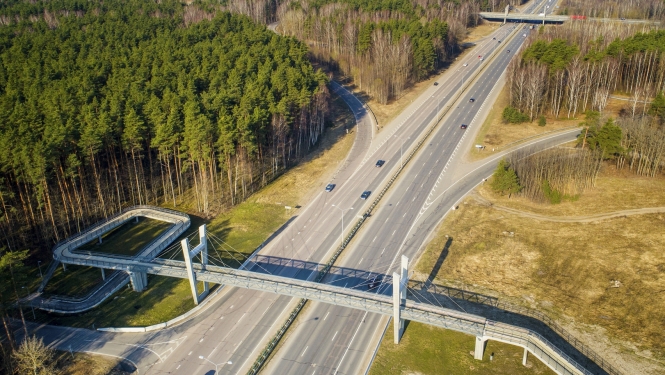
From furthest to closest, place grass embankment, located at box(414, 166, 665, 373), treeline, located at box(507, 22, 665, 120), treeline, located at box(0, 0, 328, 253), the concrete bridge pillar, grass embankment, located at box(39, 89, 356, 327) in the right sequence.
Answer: treeline, located at box(507, 22, 665, 120)
treeline, located at box(0, 0, 328, 253)
the concrete bridge pillar
grass embankment, located at box(39, 89, 356, 327)
grass embankment, located at box(414, 166, 665, 373)

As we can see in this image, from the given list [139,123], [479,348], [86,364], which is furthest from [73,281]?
[479,348]

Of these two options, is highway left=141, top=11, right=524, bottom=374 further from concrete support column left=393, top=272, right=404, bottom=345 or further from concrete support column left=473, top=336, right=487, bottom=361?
concrete support column left=473, top=336, right=487, bottom=361

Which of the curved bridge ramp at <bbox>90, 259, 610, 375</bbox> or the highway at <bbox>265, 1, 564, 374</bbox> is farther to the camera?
the highway at <bbox>265, 1, 564, 374</bbox>

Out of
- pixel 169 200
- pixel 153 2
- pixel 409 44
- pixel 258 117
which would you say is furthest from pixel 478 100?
pixel 153 2

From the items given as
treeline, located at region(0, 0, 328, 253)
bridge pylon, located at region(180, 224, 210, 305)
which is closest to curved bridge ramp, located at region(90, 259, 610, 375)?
bridge pylon, located at region(180, 224, 210, 305)

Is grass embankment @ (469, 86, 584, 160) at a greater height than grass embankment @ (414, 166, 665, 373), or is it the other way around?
grass embankment @ (469, 86, 584, 160)

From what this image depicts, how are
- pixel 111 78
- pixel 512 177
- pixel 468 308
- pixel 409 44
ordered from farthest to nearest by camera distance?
1. pixel 409 44
2. pixel 111 78
3. pixel 512 177
4. pixel 468 308

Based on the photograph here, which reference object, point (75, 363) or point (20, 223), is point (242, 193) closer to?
point (20, 223)
